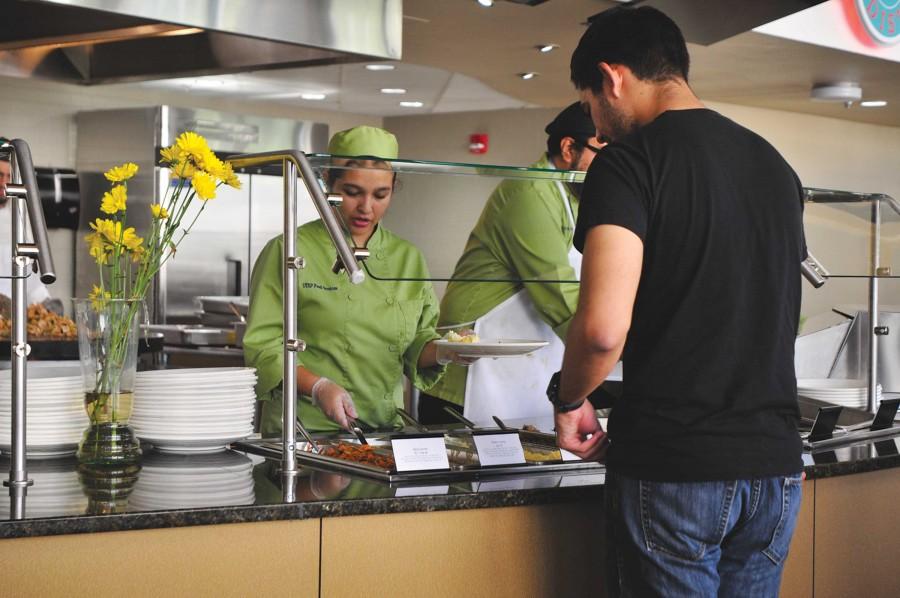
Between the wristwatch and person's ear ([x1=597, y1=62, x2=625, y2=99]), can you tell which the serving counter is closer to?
the wristwatch

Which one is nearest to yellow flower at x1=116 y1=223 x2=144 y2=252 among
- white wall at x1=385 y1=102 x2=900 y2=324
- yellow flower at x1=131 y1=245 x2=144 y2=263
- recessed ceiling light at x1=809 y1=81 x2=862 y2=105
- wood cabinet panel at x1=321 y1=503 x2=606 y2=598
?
yellow flower at x1=131 y1=245 x2=144 y2=263

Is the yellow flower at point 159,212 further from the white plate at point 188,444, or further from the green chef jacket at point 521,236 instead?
the green chef jacket at point 521,236

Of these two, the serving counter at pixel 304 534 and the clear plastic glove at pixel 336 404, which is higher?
the clear plastic glove at pixel 336 404

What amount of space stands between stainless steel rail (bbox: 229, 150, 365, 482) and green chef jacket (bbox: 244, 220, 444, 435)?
47 centimetres

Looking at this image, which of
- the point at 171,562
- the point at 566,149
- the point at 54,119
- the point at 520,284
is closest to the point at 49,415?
the point at 171,562

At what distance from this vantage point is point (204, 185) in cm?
169

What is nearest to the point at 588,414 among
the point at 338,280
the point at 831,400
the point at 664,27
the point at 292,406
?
the point at 292,406

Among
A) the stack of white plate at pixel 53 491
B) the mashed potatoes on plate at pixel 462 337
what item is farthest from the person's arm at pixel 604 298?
the mashed potatoes on plate at pixel 462 337

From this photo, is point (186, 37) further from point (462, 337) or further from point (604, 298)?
point (604, 298)

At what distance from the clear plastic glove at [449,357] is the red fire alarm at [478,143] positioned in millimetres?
5607

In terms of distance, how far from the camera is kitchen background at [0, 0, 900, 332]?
249cm

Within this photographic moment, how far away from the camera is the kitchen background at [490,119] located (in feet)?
8.18

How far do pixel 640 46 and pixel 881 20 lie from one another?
385 centimetres

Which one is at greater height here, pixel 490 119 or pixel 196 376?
pixel 490 119
